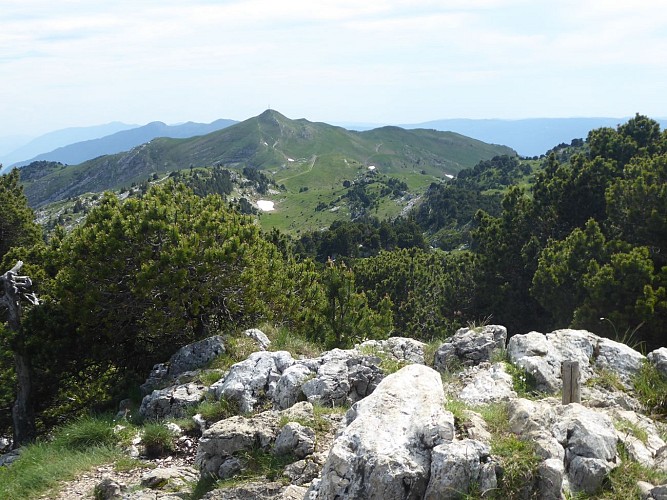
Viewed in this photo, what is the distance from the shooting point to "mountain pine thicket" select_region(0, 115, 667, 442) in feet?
53.9

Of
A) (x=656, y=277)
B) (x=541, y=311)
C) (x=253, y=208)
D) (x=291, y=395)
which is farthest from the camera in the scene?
(x=253, y=208)

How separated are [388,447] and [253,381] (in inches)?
248

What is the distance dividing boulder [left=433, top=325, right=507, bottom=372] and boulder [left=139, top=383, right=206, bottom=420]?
6.27 m

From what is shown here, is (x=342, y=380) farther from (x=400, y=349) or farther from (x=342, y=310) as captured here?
(x=342, y=310)

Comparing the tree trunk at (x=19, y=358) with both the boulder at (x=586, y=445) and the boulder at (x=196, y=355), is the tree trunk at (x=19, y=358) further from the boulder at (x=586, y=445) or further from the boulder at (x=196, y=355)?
the boulder at (x=586, y=445)

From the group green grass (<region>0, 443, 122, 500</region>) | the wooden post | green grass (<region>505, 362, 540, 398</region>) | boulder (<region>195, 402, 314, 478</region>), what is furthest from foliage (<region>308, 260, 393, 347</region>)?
the wooden post

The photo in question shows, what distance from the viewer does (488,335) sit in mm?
13906

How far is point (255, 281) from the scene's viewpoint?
17.9 meters

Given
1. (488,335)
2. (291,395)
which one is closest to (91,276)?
(291,395)

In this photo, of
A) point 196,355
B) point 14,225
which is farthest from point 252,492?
point 14,225

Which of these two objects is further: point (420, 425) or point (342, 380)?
point (342, 380)

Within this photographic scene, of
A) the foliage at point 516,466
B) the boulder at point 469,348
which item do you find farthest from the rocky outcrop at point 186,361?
the foliage at point 516,466

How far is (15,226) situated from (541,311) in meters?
36.9

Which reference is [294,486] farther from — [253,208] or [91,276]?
[253,208]
